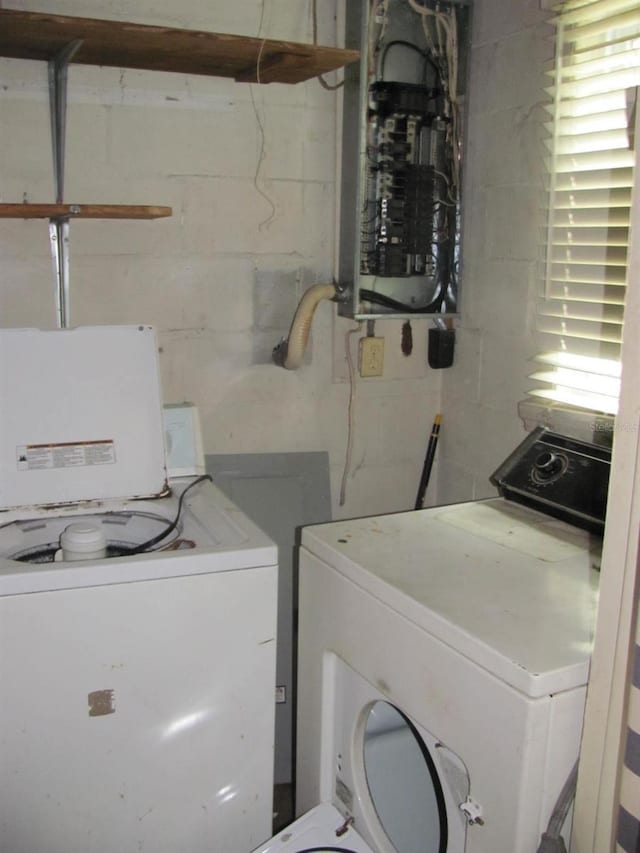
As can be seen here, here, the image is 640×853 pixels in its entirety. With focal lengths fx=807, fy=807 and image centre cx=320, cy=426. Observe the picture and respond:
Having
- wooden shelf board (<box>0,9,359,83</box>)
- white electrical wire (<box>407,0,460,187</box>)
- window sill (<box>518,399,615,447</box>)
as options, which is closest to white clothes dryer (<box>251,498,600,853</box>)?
window sill (<box>518,399,615,447</box>)

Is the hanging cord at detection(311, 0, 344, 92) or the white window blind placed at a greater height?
the hanging cord at detection(311, 0, 344, 92)

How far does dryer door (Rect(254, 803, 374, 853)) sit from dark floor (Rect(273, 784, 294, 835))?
0.62 metres

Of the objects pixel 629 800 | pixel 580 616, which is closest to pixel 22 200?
pixel 580 616

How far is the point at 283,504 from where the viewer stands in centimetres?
225

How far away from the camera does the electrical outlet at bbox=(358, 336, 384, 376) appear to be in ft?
7.52

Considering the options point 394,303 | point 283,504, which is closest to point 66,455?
point 283,504

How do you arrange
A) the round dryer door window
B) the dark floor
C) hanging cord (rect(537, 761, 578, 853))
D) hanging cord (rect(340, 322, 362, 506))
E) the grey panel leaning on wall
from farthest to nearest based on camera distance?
hanging cord (rect(340, 322, 362, 506)), the grey panel leaning on wall, the dark floor, the round dryer door window, hanging cord (rect(537, 761, 578, 853))

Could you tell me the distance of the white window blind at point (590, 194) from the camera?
1.72 metres

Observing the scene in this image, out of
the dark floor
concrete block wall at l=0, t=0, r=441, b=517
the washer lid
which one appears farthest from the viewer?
the dark floor

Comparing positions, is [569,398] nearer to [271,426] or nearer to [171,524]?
[271,426]

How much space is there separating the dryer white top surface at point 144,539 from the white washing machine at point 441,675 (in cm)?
15

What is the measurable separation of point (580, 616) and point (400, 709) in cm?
33

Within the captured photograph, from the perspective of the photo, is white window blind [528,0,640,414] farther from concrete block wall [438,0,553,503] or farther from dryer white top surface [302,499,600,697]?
dryer white top surface [302,499,600,697]

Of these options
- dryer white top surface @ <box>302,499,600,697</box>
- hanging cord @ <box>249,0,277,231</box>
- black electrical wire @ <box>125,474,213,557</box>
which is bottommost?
black electrical wire @ <box>125,474,213,557</box>
